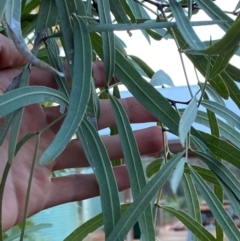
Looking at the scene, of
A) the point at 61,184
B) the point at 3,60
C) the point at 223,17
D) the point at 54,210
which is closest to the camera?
the point at 223,17

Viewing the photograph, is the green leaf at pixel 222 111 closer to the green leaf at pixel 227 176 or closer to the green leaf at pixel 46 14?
the green leaf at pixel 227 176

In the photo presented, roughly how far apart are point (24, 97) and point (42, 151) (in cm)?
22

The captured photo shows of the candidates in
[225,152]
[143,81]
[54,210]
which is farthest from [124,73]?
[54,210]

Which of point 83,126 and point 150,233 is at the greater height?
point 83,126

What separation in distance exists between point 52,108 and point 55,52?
5.4 inches

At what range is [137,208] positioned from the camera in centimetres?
39

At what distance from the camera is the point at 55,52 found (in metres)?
0.45

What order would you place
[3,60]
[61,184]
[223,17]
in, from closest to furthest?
[223,17] < [3,60] < [61,184]

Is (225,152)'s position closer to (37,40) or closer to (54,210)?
(37,40)

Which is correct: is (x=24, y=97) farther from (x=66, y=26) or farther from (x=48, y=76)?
(x=48, y=76)

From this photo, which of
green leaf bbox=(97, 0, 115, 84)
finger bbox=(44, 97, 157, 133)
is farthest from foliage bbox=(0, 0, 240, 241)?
finger bbox=(44, 97, 157, 133)

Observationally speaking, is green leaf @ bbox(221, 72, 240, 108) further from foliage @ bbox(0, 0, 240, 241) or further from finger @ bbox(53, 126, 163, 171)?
finger @ bbox(53, 126, 163, 171)

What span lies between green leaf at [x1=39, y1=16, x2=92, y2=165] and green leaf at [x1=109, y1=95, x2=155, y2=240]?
8 centimetres

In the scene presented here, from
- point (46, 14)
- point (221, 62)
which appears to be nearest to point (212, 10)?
point (221, 62)
